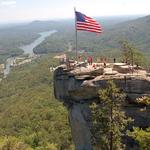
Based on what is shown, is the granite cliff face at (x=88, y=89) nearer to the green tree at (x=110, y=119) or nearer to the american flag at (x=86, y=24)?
the green tree at (x=110, y=119)

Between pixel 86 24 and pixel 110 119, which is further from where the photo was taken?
pixel 86 24

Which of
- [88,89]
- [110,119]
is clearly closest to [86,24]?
[88,89]

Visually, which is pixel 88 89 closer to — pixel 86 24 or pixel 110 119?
pixel 110 119

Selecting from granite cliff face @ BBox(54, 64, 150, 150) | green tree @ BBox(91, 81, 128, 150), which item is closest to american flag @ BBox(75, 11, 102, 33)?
granite cliff face @ BBox(54, 64, 150, 150)

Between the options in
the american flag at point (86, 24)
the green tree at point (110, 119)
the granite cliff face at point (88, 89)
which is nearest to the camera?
the green tree at point (110, 119)

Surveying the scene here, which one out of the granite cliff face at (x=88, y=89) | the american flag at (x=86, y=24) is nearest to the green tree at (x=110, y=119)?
the granite cliff face at (x=88, y=89)

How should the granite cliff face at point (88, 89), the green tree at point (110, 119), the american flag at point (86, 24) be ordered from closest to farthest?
the green tree at point (110, 119)
the granite cliff face at point (88, 89)
the american flag at point (86, 24)
